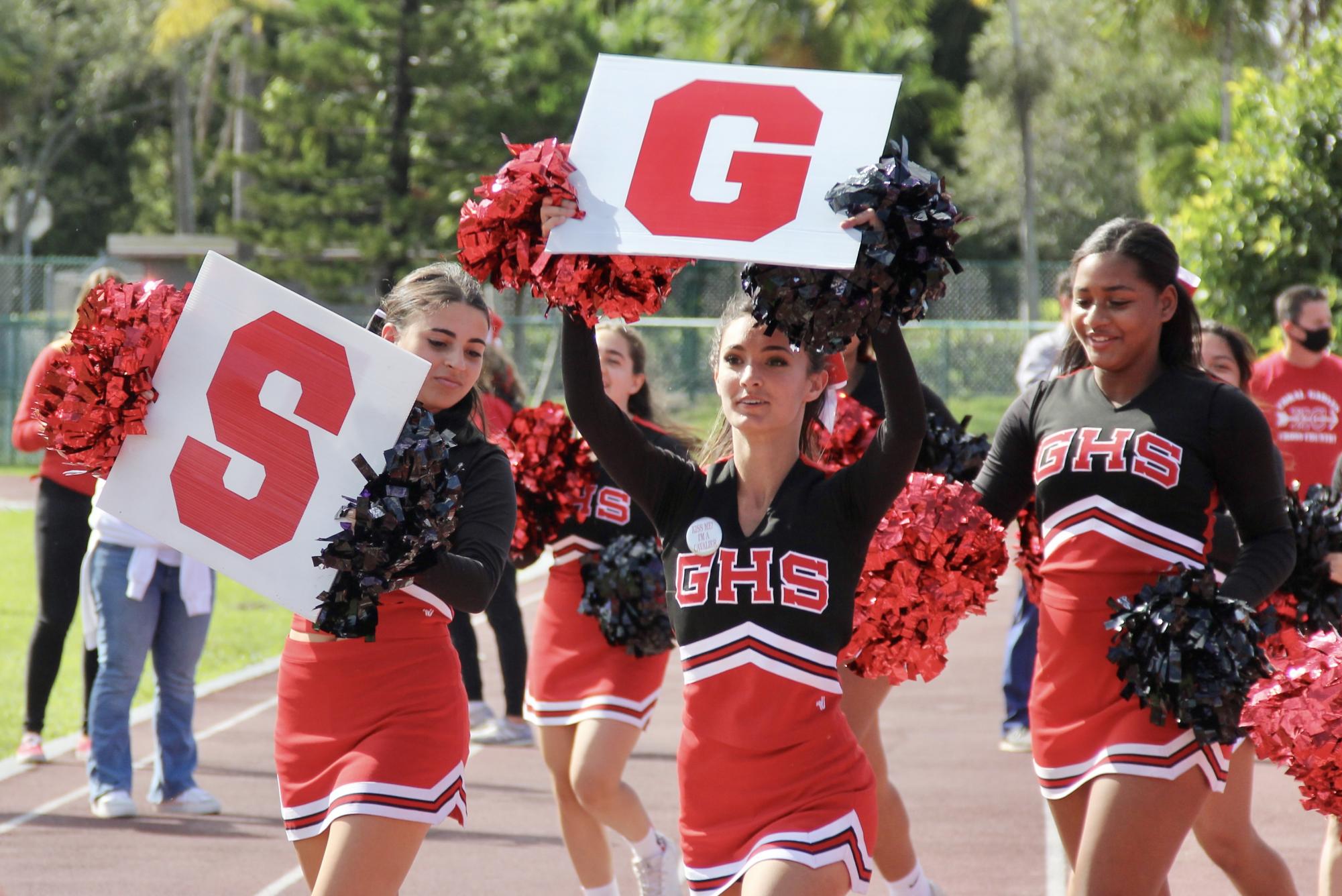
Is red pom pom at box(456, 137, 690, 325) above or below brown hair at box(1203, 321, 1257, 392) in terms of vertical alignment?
above

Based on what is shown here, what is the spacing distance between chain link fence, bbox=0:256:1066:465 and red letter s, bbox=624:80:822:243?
16576 mm

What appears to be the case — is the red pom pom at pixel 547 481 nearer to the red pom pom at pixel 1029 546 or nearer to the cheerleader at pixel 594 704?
the cheerleader at pixel 594 704

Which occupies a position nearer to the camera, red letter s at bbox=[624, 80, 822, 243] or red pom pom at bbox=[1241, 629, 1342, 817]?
red letter s at bbox=[624, 80, 822, 243]

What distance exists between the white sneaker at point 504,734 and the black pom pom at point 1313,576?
475 centimetres

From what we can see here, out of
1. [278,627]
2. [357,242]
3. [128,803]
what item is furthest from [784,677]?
[357,242]

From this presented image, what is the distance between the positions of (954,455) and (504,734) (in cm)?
391

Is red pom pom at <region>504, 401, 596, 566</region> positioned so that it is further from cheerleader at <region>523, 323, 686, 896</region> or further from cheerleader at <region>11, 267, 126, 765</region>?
cheerleader at <region>11, 267, 126, 765</region>

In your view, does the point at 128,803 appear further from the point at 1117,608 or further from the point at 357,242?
the point at 357,242

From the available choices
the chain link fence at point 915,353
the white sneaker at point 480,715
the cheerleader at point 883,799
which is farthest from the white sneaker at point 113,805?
the chain link fence at point 915,353

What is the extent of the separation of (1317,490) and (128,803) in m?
4.50

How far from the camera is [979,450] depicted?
16.1 ft

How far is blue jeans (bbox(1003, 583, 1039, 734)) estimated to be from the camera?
788 cm

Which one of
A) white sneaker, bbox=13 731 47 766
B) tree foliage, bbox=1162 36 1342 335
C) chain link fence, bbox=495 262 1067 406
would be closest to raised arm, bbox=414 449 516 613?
white sneaker, bbox=13 731 47 766

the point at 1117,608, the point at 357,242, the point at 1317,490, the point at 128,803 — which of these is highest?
the point at 1117,608
